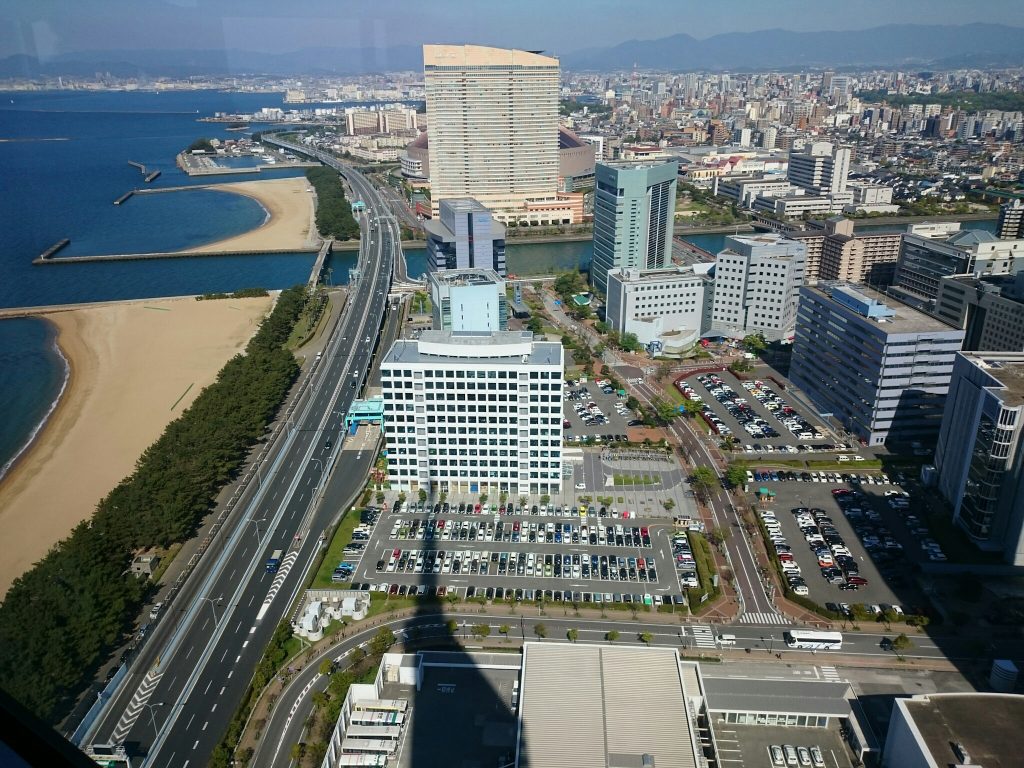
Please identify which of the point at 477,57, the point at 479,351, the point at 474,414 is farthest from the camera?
the point at 477,57

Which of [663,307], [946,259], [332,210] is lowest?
[663,307]

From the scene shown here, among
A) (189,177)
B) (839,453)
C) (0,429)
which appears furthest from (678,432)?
(189,177)

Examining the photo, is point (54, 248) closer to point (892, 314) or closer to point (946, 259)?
point (892, 314)

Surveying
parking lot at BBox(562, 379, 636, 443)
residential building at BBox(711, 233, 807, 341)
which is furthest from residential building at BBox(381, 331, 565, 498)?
residential building at BBox(711, 233, 807, 341)

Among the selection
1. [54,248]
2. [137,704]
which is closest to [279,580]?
[137,704]

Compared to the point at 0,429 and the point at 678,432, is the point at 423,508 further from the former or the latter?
the point at 0,429

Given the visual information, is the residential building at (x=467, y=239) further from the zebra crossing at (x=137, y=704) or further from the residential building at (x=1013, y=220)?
the residential building at (x=1013, y=220)
